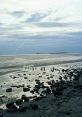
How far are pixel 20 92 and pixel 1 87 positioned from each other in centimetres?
577

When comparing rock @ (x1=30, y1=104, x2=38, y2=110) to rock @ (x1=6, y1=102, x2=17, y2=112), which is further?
rock @ (x1=30, y1=104, x2=38, y2=110)

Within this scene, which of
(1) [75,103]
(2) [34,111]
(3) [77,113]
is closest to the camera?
(3) [77,113]

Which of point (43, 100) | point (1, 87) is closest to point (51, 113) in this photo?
point (43, 100)

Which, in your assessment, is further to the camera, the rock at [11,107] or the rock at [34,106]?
the rock at [34,106]

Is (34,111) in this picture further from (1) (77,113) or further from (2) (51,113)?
(1) (77,113)

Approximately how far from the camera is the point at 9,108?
32.0 meters

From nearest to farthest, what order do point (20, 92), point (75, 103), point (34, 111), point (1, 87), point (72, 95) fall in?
point (34, 111) < point (75, 103) < point (72, 95) < point (20, 92) < point (1, 87)

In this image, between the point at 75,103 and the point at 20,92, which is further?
the point at 20,92

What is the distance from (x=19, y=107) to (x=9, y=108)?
3.26 ft

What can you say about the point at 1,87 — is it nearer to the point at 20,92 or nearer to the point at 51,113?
the point at 20,92

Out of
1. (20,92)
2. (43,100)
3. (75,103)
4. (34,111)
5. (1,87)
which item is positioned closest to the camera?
(34,111)

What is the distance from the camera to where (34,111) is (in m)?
30.6

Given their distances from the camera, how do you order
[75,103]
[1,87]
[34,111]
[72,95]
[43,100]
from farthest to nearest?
1. [1,87]
2. [72,95]
3. [43,100]
4. [75,103]
5. [34,111]

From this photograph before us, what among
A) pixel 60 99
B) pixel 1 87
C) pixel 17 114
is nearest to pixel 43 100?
pixel 60 99
